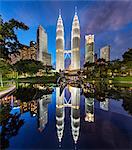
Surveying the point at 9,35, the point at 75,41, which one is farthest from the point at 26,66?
the point at 9,35

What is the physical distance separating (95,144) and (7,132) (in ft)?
5.59

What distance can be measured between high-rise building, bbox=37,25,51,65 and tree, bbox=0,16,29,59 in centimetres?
2375

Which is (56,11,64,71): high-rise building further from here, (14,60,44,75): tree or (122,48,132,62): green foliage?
(122,48,132,62): green foliage

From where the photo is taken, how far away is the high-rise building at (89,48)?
142ft

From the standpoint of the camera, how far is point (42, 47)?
3962 cm

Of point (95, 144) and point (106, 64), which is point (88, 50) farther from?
point (95, 144)

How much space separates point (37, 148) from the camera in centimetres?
359

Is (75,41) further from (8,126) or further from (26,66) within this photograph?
(8,126)

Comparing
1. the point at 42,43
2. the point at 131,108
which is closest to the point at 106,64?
the point at 42,43

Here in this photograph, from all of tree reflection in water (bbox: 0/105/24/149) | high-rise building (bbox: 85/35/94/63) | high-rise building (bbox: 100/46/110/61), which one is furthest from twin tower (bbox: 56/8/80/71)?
tree reflection in water (bbox: 0/105/24/149)

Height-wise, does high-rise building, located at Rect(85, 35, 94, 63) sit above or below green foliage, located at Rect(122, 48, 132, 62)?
above

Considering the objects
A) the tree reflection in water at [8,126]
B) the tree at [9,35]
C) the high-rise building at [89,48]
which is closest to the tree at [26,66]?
the high-rise building at [89,48]

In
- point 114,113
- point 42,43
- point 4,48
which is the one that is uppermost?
point 42,43

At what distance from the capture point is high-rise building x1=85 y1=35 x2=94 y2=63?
142 ft
